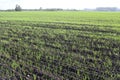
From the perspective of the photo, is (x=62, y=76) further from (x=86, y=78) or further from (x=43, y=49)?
(x=43, y=49)

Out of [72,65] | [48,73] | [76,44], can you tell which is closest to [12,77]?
[48,73]

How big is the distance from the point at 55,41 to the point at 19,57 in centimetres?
416

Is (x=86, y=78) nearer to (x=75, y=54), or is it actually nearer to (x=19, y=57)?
(x=75, y=54)

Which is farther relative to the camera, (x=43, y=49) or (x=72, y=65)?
(x=43, y=49)

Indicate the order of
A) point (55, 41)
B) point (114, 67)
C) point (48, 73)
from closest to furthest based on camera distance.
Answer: point (48, 73) → point (114, 67) → point (55, 41)

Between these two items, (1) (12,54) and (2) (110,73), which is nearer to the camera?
(2) (110,73)

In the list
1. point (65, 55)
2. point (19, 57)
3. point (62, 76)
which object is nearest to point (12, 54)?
point (19, 57)

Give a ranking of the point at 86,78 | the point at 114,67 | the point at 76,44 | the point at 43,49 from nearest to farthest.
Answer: the point at 86,78, the point at 114,67, the point at 43,49, the point at 76,44

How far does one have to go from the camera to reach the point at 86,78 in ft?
26.3

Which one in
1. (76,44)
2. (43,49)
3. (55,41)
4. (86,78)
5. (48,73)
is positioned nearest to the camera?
(86,78)

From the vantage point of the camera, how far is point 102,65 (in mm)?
9398

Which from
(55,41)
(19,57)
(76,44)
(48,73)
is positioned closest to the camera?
(48,73)

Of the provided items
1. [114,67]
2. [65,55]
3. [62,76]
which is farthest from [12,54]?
[114,67]

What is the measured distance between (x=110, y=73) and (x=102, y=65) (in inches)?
38.3
